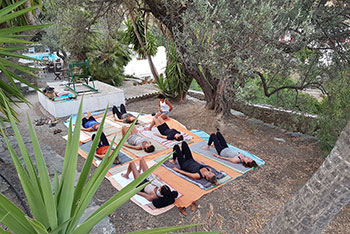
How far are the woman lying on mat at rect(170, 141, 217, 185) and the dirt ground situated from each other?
0.27 meters

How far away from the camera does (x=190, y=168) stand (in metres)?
4.34

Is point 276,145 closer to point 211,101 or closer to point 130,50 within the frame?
point 211,101

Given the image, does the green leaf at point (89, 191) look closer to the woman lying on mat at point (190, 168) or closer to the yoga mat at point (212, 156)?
the woman lying on mat at point (190, 168)

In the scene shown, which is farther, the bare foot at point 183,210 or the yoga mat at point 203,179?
the yoga mat at point 203,179

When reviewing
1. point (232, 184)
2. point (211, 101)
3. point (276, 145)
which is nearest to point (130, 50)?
point (211, 101)

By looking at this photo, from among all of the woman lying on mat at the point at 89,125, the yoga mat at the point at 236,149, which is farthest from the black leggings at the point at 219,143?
the woman lying on mat at the point at 89,125

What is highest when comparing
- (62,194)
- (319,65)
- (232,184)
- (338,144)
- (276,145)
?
(319,65)

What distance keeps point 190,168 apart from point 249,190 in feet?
3.30

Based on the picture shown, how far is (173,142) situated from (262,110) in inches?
133

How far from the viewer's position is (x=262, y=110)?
7609 millimetres

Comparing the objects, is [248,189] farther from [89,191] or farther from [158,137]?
[89,191]

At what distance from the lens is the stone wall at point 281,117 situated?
6.13m

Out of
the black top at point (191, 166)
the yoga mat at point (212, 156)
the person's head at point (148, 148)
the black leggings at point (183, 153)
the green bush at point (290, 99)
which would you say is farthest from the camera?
the green bush at point (290, 99)

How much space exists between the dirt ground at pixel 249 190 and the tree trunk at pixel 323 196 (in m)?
1.26
